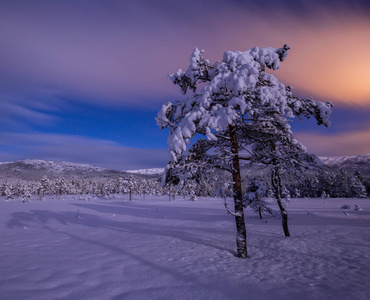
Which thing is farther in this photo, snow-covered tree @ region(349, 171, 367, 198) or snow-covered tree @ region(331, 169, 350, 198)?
snow-covered tree @ region(331, 169, 350, 198)

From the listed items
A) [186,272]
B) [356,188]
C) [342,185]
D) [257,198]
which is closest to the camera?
[186,272]

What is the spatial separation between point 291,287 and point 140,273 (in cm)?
468

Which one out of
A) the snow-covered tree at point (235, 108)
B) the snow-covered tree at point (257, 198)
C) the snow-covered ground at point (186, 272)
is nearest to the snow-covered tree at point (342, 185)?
the snow-covered tree at point (257, 198)

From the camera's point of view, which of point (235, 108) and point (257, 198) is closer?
point (235, 108)

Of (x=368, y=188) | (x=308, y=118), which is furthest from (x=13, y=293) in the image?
(x=368, y=188)

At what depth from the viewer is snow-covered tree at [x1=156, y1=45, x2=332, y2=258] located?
6.93m

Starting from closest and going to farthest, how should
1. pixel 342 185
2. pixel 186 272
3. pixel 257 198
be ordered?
pixel 186 272 → pixel 257 198 → pixel 342 185

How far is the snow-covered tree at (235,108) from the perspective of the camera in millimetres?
6934

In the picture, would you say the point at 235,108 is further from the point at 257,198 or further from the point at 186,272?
the point at 257,198

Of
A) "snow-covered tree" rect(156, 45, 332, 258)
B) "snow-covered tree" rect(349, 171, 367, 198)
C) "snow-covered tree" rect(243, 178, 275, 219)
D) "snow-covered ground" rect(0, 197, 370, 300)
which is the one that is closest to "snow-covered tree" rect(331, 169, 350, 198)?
"snow-covered tree" rect(349, 171, 367, 198)

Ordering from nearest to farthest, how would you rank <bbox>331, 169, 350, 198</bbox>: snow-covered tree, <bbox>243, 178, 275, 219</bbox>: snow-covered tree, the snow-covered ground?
the snow-covered ground, <bbox>243, 178, 275, 219</bbox>: snow-covered tree, <bbox>331, 169, 350, 198</bbox>: snow-covered tree

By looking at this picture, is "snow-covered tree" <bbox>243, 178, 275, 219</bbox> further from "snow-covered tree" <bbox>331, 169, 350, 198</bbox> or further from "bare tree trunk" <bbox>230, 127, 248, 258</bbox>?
"snow-covered tree" <bbox>331, 169, 350, 198</bbox>

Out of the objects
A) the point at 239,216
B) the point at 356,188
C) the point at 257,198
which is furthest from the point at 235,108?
the point at 356,188

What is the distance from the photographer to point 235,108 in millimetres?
7398
